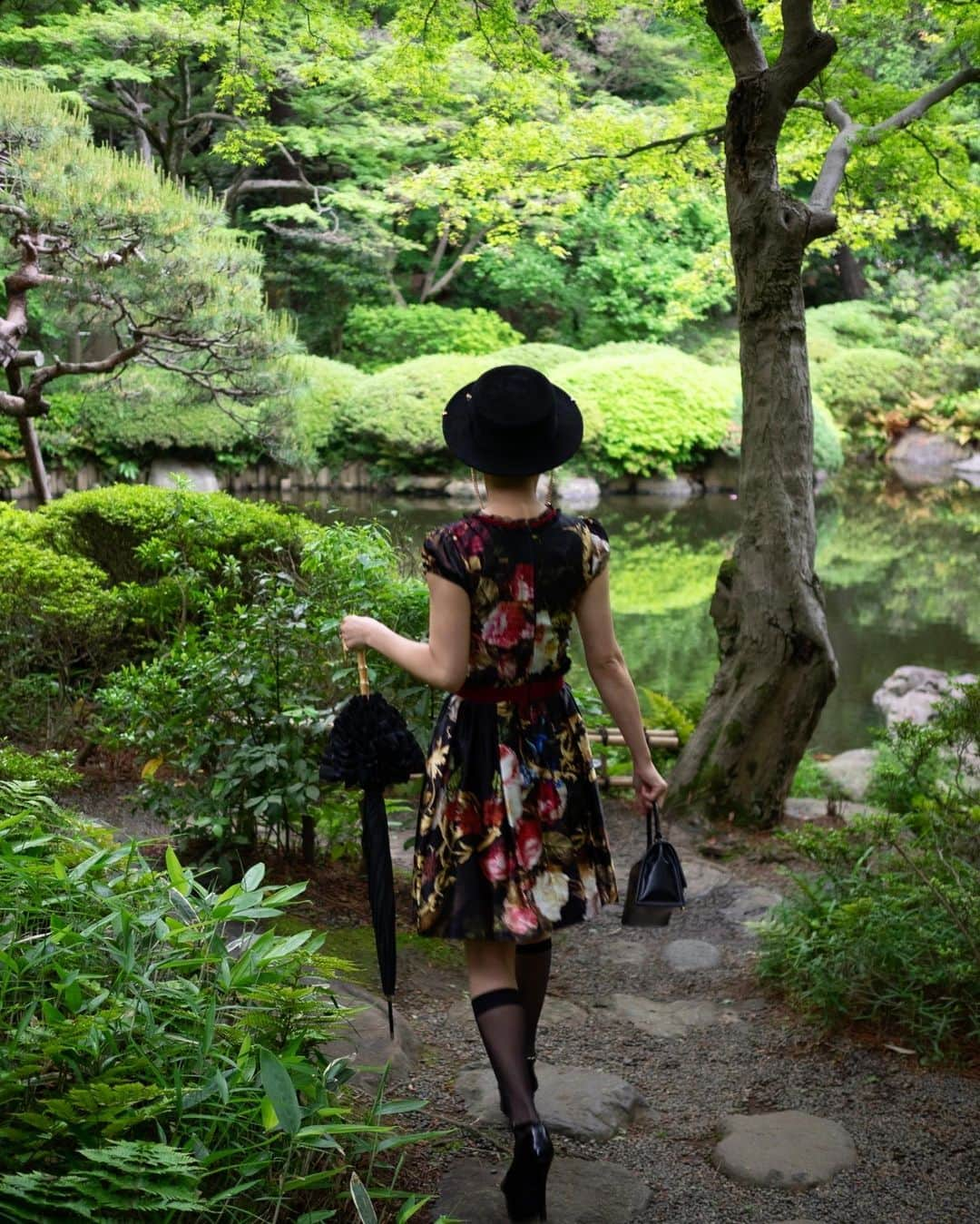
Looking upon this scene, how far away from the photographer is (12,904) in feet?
7.24

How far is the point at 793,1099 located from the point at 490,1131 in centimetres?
78

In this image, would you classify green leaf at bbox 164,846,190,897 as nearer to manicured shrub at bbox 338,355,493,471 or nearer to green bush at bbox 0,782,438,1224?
green bush at bbox 0,782,438,1224

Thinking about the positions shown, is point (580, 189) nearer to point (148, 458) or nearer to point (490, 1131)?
point (490, 1131)

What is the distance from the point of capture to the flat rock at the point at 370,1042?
8.39 feet

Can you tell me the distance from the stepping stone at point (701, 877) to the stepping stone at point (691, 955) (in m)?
0.40

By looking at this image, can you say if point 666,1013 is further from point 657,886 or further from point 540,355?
point 540,355

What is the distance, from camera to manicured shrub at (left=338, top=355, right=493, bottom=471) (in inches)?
723

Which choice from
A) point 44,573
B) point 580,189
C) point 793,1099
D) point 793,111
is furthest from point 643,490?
point 793,1099

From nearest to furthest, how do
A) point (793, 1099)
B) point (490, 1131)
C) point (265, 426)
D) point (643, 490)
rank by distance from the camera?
1. point (490, 1131)
2. point (793, 1099)
3. point (265, 426)
4. point (643, 490)

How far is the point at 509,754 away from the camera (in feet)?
7.91

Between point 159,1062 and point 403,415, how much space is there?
16892 millimetres

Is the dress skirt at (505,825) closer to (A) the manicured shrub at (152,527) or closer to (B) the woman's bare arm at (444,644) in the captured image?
(B) the woman's bare arm at (444,644)

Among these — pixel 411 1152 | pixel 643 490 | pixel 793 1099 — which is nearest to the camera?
pixel 411 1152

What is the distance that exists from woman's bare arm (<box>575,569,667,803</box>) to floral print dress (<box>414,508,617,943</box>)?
0.11ft
